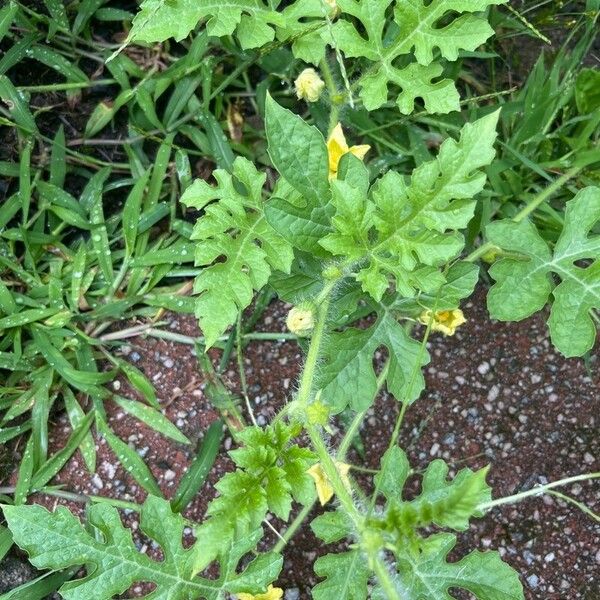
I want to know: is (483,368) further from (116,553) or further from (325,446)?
(116,553)

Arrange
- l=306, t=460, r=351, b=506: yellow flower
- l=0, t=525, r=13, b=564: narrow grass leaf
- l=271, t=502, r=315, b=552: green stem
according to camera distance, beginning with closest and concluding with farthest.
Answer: l=306, t=460, r=351, b=506: yellow flower
l=271, t=502, r=315, b=552: green stem
l=0, t=525, r=13, b=564: narrow grass leaf

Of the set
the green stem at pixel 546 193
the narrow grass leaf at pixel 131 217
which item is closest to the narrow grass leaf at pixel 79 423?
the narrow grass leaf at pixel 131 217

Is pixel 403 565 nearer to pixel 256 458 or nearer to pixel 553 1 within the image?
pixel 256 458

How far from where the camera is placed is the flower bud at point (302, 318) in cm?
215

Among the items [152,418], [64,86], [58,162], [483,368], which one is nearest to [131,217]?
[58,162]

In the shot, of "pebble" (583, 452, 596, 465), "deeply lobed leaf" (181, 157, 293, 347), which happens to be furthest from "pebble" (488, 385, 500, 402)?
"deeply lobed leaf" (181, 157, 293, 347)

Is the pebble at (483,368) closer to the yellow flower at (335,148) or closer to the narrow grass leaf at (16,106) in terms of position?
the yellow flower at (335,148)

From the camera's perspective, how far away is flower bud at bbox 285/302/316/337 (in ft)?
7.04

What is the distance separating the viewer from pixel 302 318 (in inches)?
84.4

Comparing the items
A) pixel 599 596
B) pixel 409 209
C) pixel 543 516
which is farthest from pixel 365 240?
pixel 599 596

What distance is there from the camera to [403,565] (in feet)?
7.41

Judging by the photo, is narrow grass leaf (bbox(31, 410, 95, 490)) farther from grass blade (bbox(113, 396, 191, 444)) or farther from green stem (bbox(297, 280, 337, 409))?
green stem (bbox(297, 280, 337, 409))

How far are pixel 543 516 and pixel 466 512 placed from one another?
1.49 m

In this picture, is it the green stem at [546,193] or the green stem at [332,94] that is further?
the green stem at [546,193]
